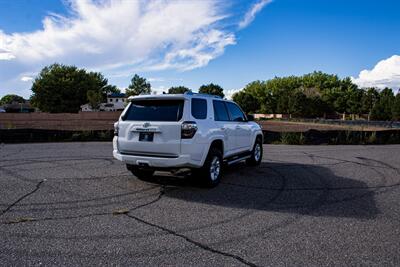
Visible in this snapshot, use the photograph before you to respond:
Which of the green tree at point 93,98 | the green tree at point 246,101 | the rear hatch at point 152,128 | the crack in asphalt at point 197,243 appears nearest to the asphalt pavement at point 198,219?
the crack in asphalt at point 197,243

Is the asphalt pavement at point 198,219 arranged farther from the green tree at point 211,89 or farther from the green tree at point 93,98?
the green tree at point 211,89

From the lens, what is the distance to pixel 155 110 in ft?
20.9

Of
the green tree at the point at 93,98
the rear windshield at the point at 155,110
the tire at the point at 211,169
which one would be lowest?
the tire at the point at 211,169

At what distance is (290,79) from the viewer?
387ft

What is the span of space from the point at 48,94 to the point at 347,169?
77729 mm

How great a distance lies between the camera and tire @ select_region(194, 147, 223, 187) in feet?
21.3

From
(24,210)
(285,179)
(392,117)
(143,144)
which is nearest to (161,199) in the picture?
(143,144)

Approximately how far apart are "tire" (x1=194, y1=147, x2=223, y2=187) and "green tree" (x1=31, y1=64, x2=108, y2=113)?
75905mm

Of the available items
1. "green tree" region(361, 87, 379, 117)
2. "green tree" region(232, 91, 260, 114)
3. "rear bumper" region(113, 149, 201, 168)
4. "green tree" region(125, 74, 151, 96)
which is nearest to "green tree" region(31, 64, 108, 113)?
"green tree" region(125, 74, 151, 96)

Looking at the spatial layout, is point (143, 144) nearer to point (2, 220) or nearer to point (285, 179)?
point (2, 220)

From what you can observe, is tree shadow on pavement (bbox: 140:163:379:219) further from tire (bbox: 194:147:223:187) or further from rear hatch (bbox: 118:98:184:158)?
rear hatch (bbox: 118:98:184:158)

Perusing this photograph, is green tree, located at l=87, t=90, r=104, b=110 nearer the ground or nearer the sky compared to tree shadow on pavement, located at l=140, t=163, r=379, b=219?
nearer the sky

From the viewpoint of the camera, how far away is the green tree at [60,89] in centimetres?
7525

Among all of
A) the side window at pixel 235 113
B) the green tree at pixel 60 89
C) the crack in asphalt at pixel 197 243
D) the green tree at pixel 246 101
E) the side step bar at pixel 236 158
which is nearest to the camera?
the crack in asphalt at pixel 197 243
